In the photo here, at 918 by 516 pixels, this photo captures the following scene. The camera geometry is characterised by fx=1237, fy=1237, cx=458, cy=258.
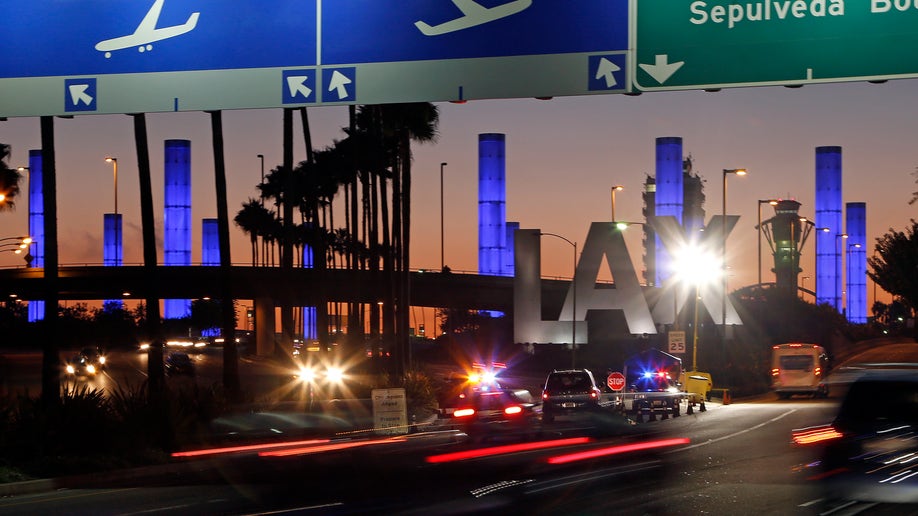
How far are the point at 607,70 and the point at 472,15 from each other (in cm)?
174

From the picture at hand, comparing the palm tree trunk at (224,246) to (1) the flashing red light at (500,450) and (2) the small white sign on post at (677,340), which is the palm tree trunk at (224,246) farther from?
Result: (2) the small white sign on post at (677,340)

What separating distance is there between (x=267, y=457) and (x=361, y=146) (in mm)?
42880

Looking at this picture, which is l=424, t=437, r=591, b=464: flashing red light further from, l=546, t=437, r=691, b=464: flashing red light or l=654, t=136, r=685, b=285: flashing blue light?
l=654, t=136, r=685, b=285: flashing blue light

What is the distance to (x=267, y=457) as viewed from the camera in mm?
27281

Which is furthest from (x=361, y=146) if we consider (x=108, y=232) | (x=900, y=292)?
(x=108, y=232)

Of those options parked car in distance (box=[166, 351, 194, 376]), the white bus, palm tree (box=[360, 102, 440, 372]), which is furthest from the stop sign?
parked car in distance (box=[166, 351, 194, 376])

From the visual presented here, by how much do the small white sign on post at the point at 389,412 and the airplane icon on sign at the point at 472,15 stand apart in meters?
20.2

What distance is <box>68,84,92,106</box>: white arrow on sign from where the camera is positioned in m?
15.7

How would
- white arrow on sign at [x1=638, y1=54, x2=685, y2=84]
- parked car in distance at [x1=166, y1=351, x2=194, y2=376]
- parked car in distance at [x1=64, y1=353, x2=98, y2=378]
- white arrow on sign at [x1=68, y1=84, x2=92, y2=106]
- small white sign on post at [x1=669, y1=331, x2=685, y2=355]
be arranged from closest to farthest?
white arrow on sign at [x1=638, y1=54, x2=685, y2=84] → white arrow on sign at [x1=68, y1=84, x2=92, y2=106] → small white sign on post at [x1=669, y1=331, x2=685, y2=355] → parked car in distance at [x1=64, y1=353, x2=98, y2=378] → parked car in distance at [x1=166, y1=351, x2=194, y2=376]

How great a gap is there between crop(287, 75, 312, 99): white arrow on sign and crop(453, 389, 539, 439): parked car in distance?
1625 centimetres

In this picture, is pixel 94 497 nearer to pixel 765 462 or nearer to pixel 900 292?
pixel 765 462

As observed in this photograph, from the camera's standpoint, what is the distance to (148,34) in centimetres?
1545

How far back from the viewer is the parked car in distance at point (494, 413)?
102 ft

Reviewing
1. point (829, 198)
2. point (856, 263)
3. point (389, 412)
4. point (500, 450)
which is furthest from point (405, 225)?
point (856, 263)
